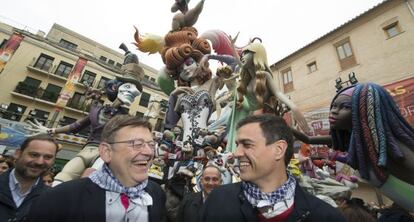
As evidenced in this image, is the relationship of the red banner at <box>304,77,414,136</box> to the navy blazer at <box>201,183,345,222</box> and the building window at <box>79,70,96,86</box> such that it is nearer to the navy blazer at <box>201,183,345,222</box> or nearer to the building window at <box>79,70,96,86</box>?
the navy blazer at <box>201,183,345,222</box>

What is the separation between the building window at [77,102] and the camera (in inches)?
719

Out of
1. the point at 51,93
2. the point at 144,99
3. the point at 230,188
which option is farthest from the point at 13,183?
the point at 144,99

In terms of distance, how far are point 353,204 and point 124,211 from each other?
182 centimetres

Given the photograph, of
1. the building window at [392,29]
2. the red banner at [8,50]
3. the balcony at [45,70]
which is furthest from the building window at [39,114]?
the building window at [392,29]

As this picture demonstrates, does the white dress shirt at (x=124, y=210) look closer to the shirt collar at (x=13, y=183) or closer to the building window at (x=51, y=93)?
the shirt collar at (x=13, y=183)

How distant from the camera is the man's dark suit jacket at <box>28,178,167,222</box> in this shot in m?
0.97

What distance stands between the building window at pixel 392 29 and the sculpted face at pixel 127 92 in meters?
13.2

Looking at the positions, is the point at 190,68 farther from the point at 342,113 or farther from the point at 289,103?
the point at 342,113

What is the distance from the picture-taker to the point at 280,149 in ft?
4.06

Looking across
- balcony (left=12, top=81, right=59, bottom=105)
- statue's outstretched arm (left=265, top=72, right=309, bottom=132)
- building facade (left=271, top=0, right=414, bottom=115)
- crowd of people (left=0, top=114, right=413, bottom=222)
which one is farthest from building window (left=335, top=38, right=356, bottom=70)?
balcony (left=12, top=81, right=59, bottom=105)

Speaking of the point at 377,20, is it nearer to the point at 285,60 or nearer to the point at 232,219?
the point at 285,60

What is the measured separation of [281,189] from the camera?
43.2 inches

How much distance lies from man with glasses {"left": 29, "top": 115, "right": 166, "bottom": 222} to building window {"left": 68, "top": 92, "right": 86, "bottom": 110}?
1978 centimetres

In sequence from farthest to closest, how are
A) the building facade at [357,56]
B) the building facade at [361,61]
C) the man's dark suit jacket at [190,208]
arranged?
1. the building facade at [357,56]
2. the building facade at [361,61]
3. the man's dark suit jacket at [190,208]
